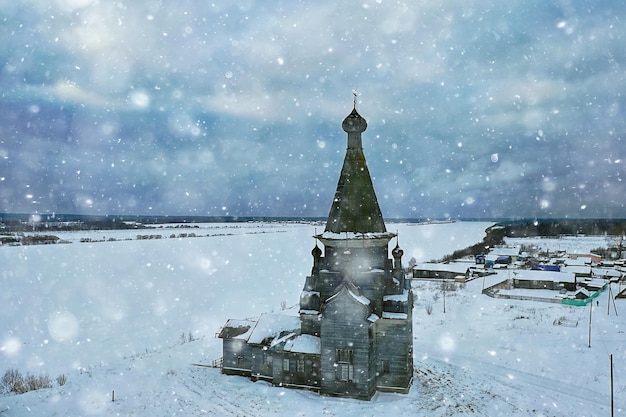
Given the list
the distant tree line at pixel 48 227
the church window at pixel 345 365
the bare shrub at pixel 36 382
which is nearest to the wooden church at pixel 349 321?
the church window at pixel 345 365

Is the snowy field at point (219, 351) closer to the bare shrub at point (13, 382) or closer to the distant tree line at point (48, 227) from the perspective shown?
A: the bare shrub at point (13, 382)

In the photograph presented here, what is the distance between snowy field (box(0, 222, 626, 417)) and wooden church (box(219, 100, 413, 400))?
68cm

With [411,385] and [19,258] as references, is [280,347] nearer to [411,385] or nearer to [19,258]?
[411,385]

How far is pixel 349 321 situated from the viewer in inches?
656

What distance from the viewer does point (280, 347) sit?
17969 mm

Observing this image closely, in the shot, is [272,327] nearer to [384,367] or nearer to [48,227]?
[384,367]

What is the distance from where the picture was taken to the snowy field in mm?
16344

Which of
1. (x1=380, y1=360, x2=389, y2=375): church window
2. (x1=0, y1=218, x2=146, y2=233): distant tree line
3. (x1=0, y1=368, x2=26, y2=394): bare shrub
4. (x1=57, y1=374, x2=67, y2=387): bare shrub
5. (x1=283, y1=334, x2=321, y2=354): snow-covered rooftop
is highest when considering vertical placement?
(x1=0, y1=218, x2=146, y2=233): distant tree line

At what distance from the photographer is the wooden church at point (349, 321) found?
657 inches

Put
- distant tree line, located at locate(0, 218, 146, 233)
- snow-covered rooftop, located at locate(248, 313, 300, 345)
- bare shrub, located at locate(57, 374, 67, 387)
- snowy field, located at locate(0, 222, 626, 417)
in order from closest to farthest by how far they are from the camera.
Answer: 1. snowy field, located at locate(0, 222, 626, 417)
2. snow-covered rooftop, located at locate(248, 313, 300, 345)
3. bare shrub, located at locate(57, 374, 67, 387)
4. distant tree line, located at locate(0, 218, 146, 233)

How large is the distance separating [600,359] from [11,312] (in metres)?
39.1

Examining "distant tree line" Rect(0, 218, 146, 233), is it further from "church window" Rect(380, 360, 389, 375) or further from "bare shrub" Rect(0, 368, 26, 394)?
"church window" Rect(380, 360, 389, 375)

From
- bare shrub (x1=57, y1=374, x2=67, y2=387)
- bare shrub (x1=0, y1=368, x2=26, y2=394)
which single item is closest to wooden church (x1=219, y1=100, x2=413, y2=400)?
bare shrub (x1=57, y1=374, x2=67, y2=387)

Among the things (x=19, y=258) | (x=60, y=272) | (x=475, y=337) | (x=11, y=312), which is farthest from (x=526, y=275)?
(x=19, y=258)
